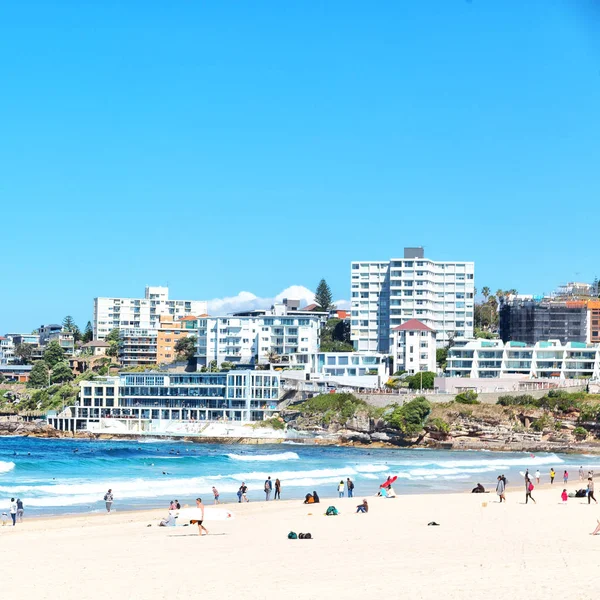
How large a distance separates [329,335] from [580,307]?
3537 centimetres

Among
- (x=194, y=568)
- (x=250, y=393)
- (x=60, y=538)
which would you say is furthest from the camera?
(x=250, y=393)

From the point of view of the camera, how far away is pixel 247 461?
70.0 metres

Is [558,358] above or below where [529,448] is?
above

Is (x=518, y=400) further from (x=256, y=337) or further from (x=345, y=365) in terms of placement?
(x=256, y=337)

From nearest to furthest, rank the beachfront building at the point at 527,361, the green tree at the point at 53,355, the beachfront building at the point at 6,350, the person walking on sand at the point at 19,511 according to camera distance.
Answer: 1. the person walking on sand at the point at 19,511
2. the beachfront building at the point at 527,361
3. the green tree at the point at 53,355
4. the beachfront building at the point at 6,350

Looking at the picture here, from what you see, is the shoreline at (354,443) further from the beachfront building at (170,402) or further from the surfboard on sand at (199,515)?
the surfboard on sand at (199,515)

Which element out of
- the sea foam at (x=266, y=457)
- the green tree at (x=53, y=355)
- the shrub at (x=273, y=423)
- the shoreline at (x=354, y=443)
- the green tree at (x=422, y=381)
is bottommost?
the shoreline at (x=354, y=443)

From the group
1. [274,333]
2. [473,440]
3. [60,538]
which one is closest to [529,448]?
[473,440]

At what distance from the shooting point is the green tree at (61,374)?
138100mm

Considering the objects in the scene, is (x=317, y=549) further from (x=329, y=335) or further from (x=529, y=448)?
(x=329, y=335)

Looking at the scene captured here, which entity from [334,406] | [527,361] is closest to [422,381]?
[334,406]

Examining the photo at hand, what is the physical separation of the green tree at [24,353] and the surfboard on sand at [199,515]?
14748cm

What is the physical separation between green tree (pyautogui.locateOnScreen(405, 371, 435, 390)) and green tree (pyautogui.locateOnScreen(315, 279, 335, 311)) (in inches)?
2347

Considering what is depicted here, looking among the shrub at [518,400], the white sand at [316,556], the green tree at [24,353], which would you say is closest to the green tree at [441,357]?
the shrub at [518,400]
